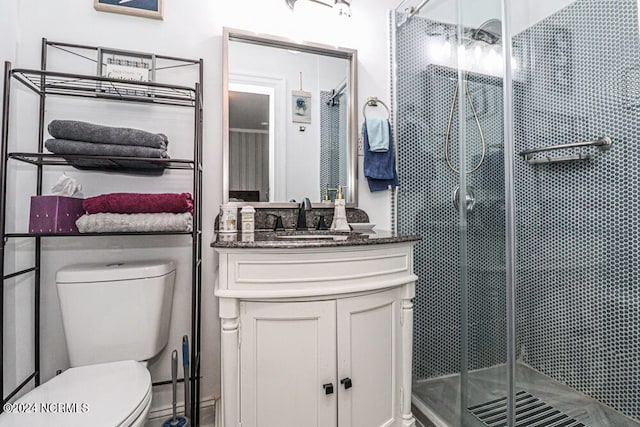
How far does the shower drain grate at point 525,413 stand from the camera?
1219mm

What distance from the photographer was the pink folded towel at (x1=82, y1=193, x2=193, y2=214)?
1.11 metres

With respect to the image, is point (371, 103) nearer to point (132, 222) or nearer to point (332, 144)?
point (332, 144)

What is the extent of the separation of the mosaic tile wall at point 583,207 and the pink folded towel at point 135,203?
1.42m

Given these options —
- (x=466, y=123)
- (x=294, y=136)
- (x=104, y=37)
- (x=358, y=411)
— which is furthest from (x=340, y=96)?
(x=358, y=411)

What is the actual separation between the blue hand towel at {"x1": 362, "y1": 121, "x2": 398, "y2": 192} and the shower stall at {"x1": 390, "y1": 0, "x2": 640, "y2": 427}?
0.51 ft

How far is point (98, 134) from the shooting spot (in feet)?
3.59

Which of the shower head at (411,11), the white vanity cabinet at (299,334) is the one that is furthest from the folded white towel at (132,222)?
the shower head at (411,11)

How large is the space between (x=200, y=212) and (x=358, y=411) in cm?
106

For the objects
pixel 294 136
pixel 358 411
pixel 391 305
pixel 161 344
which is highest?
pixel 294 136

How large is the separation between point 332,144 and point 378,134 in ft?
0.85

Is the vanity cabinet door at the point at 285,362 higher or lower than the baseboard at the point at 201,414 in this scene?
higher

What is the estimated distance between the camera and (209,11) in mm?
1464

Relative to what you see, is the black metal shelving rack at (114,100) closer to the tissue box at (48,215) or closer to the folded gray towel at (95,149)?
the folded gray towel at (95,149)

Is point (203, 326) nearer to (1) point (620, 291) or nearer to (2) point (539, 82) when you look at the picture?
(1) point (620, 291)
